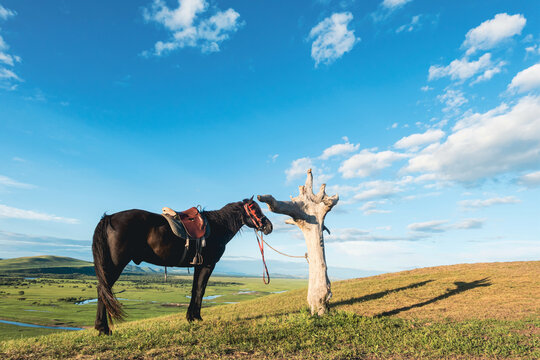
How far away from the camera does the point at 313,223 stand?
420 inches

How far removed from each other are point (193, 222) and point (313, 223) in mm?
4494

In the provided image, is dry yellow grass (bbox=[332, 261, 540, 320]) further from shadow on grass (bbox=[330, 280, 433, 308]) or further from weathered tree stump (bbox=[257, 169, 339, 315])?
weathered tree stump (bbox=[257, 169, 339, 315])

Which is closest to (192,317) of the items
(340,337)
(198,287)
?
(198,287)

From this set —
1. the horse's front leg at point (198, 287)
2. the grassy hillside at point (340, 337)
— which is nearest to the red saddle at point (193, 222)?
the horse's front leg at point (198, 287)

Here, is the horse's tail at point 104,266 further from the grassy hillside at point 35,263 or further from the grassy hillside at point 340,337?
the grassy hillside at point 35,263

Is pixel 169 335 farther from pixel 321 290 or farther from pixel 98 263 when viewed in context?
pixel 321 290

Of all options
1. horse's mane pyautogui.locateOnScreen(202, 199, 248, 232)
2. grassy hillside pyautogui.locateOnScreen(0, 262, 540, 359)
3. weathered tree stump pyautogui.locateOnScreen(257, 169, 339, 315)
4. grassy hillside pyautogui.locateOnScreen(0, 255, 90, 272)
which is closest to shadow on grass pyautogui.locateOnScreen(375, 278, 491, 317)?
grassy hillside pyautogui.locateOnScreen(0, 262, 540, 359)

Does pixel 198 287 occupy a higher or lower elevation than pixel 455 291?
higher

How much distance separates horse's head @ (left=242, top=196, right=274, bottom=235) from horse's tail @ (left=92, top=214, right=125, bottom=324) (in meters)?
4.05

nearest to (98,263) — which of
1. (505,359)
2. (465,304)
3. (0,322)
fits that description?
(505,359)

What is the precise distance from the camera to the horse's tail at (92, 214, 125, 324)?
696cm

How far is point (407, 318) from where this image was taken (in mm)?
10102

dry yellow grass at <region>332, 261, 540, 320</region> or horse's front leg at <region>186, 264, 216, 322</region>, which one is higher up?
horse's front leg at <region>186, 264, 216, 322</region>

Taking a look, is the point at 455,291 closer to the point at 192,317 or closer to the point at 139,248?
the point at 192,317
